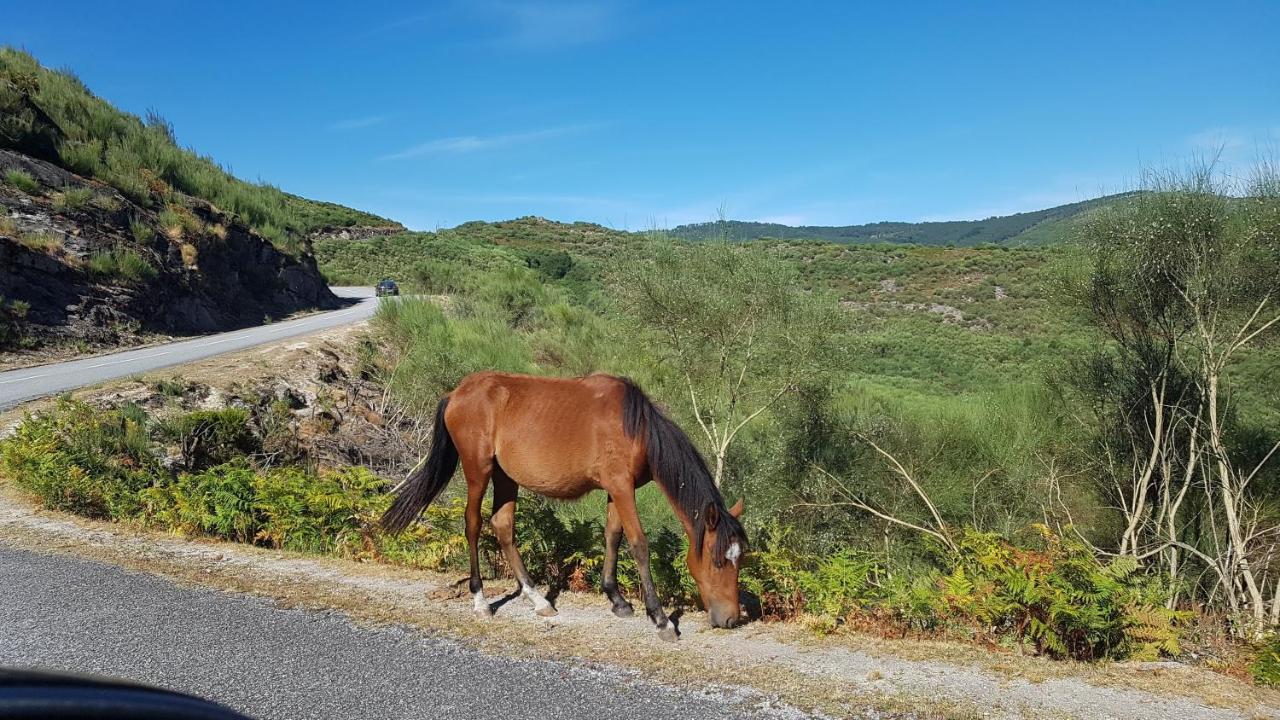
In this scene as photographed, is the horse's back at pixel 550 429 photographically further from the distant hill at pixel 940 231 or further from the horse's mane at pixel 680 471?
the distant hill at pixel 940 231

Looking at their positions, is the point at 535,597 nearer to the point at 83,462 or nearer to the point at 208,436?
the point at 83,462

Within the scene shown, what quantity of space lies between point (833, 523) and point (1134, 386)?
5.36m

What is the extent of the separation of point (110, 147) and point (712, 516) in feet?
83.7

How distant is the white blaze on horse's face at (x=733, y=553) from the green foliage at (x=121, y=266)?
61.2ft

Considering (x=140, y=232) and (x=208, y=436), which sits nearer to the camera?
(x=208, y=436)

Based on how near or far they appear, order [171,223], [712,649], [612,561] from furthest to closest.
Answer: [171,223]
[612,561]
[712,649]

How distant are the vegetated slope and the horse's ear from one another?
1673 centimetres

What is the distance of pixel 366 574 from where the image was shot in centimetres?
661

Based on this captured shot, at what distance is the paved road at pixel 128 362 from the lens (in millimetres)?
12570

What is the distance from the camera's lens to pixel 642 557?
219 inches

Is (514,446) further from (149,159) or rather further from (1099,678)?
(149,159)

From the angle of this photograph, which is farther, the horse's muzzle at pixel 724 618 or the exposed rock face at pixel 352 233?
the exposed rock face at pixel 352 233

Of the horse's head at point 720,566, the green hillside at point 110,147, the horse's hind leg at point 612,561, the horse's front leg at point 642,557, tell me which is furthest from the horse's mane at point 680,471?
the green hillside at point 110,147

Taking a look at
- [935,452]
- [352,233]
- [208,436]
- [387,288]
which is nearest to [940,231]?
[352,233]
